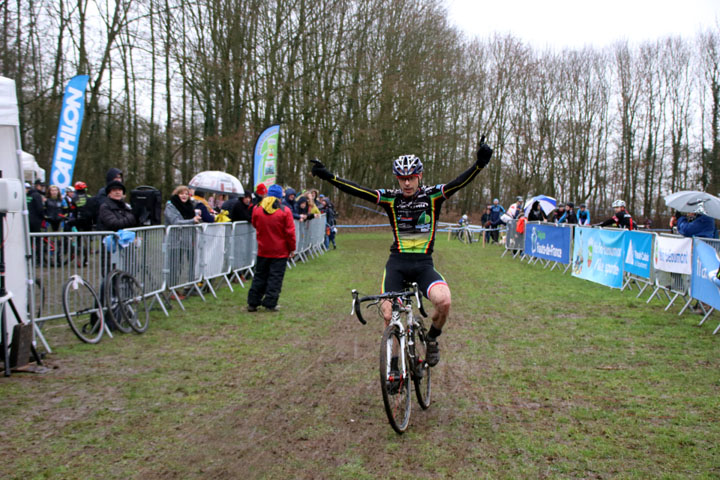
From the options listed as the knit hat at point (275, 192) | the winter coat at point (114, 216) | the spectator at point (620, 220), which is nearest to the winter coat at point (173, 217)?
the knit hat at point (275, 192)

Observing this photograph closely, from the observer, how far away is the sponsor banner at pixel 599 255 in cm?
1328

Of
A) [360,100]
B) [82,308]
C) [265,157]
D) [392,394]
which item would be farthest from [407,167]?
[360,100]

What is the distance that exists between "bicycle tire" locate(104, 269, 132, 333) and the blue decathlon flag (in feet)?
35.2

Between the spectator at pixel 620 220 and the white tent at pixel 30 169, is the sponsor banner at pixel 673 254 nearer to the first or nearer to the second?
the spectator at pixel 620 220

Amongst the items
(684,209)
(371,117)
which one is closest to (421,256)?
(684,209)

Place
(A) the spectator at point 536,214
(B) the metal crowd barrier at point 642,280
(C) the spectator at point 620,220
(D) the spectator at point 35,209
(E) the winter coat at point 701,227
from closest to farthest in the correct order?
(E) the winter coat at point 701,227 → (B) the metal crowd barrier at point 642,280 → (D) the spectator at point 35,209 → (C) the spectator at point 620,220 → (A) the spectator at point 536,214

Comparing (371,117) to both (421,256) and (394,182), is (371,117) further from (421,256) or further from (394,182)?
A: (421,256)

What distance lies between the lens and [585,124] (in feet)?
152

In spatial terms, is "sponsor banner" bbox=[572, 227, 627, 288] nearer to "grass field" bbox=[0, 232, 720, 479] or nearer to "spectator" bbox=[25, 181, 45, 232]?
"grass field" bbox=[0, 232, 720, 479]

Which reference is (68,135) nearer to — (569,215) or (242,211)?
(242,211)

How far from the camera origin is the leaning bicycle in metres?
4.60

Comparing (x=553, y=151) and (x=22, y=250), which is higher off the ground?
(x=553, y=151)

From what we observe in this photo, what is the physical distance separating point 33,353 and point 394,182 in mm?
35047

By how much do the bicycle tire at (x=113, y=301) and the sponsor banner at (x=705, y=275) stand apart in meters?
8.50
